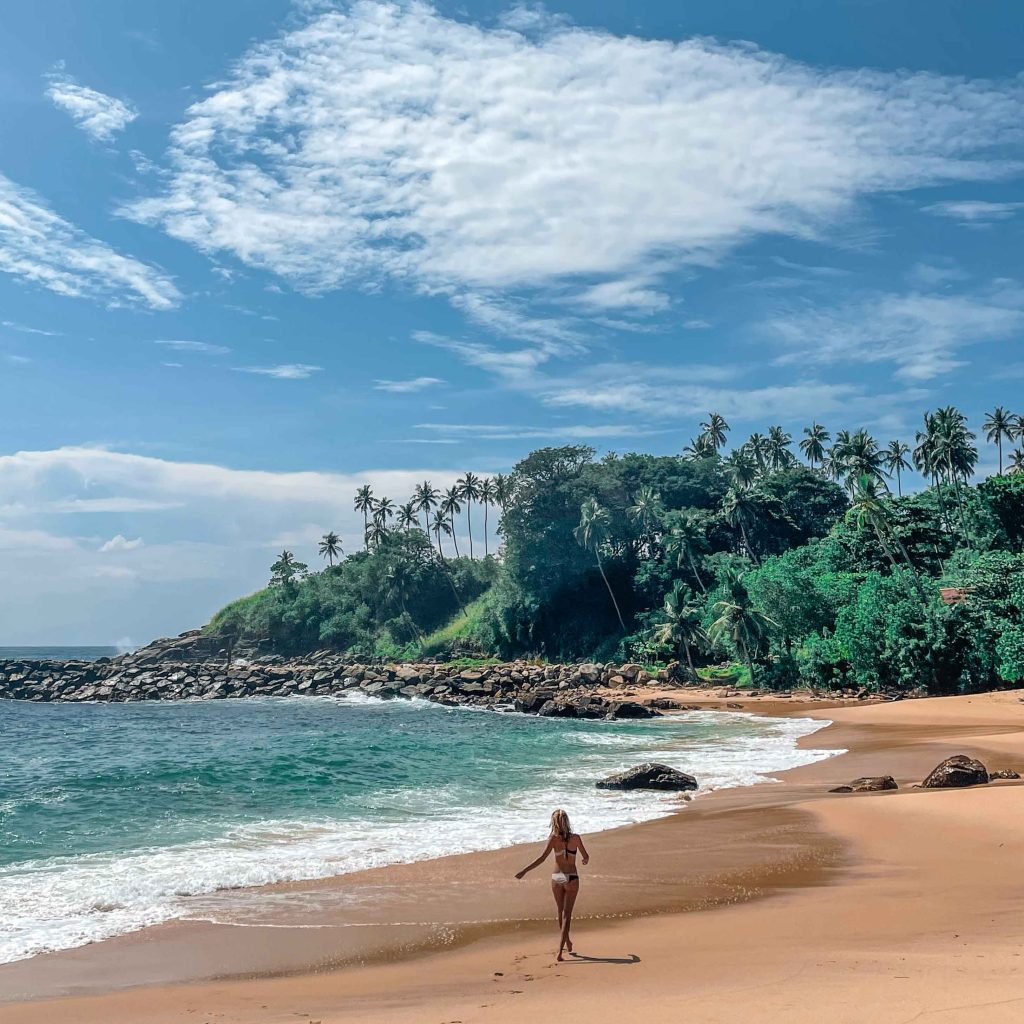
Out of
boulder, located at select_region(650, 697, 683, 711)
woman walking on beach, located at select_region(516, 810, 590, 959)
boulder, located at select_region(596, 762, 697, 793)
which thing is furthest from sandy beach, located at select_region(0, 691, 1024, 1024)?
boulder, located at select_region(650, 697, 683, 711)

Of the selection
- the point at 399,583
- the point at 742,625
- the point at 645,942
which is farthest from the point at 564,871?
the point at 399,583

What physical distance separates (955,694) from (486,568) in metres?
61.5

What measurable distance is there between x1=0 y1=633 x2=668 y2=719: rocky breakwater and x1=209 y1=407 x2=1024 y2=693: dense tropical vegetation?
595 centimetres

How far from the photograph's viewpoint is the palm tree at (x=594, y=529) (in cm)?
7850

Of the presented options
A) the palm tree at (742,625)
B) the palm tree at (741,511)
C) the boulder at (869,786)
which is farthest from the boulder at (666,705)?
the boulder at (869,786)

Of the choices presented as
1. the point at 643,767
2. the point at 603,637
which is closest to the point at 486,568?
the point at 603,637

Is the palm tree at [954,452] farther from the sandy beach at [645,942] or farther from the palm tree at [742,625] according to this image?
the sandy beach at [645,942]

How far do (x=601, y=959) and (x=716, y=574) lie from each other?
214 feet

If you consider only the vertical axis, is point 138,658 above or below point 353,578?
below

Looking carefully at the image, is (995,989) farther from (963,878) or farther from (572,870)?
(963,878)

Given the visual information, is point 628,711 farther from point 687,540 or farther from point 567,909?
point 567,909

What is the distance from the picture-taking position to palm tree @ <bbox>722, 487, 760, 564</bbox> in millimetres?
77438

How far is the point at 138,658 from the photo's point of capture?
323 feet

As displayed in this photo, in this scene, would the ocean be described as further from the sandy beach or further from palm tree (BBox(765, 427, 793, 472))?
palm tree (BBox(765, 427, 793, 472))
